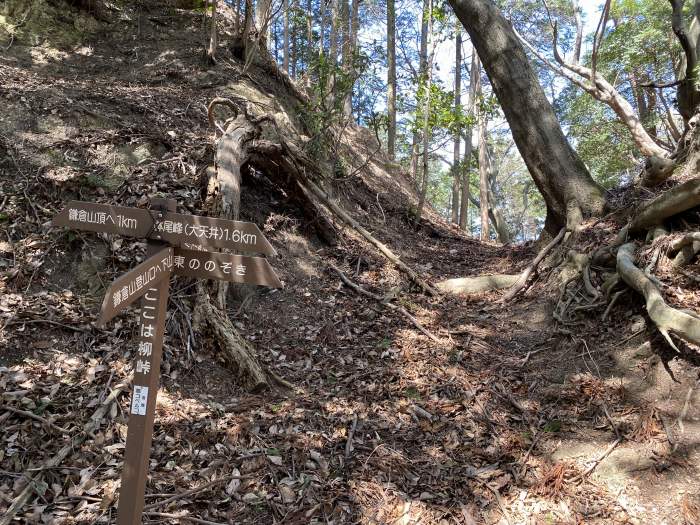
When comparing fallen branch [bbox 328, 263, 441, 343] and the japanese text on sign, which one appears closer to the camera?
the japanese text on sign

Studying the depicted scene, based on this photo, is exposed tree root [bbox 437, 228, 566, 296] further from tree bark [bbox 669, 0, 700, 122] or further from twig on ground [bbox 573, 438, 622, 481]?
twig on ground [bbox 573, 438, 622, 481]

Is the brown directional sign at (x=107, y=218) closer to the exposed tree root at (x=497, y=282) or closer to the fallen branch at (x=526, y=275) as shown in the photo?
the fallen branch at (x=526, y=275)

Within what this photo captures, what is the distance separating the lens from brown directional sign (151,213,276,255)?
2.77 m

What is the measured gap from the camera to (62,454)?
3477 millimetres

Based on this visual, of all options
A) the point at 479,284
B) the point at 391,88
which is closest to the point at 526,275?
the point at 479,284

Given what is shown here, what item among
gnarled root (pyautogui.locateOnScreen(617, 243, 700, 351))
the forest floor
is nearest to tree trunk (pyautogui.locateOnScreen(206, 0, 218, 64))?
the forest floor

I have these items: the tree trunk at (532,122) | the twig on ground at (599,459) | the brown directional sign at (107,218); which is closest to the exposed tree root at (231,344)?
the brown directional sign at (107,218)

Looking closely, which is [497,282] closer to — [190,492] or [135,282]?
[190,492]

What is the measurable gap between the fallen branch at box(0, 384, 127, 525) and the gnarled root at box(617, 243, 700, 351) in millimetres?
4656

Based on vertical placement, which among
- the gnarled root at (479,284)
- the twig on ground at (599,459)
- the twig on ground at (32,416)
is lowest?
the twig on ground at (599,459)

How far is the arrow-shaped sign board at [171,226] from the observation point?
2775 millimetres

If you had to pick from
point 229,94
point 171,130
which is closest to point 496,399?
point 171,130

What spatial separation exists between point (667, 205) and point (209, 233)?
4814 mm

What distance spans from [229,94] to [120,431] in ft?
21.9
